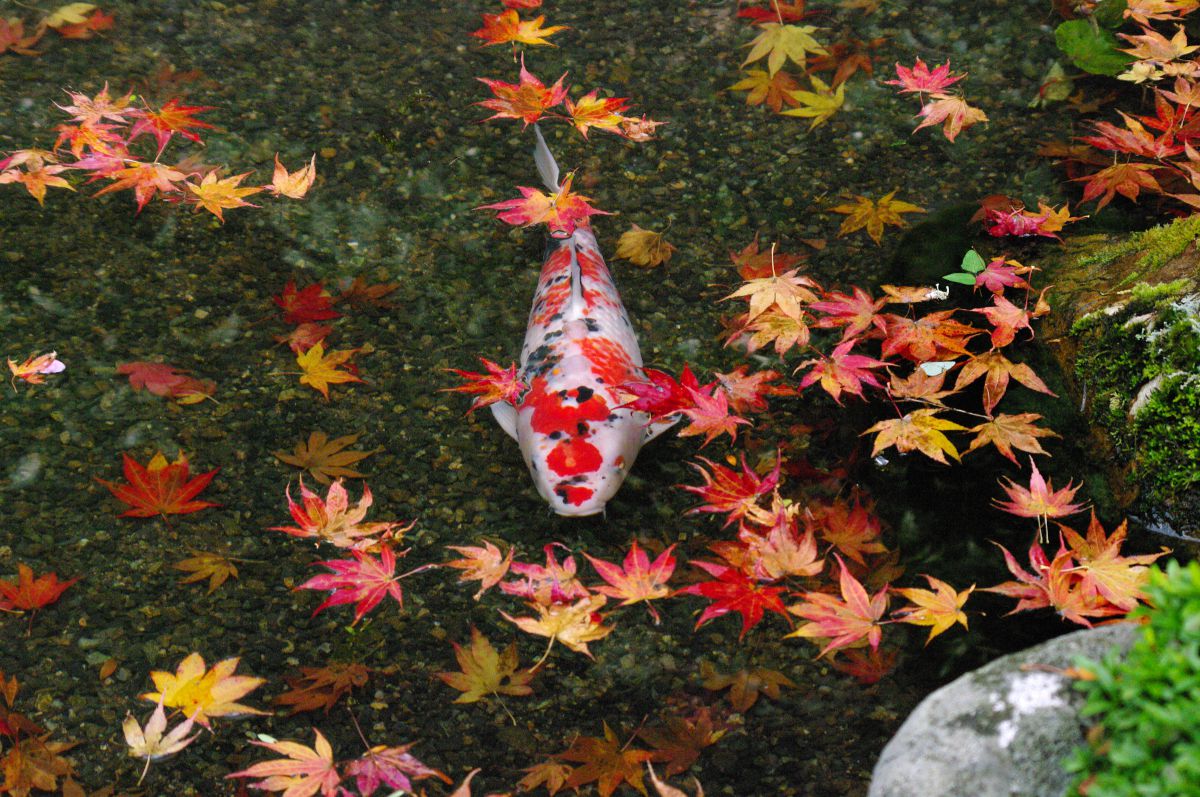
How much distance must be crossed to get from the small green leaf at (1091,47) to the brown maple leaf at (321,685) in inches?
142

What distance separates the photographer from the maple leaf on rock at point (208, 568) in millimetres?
2881

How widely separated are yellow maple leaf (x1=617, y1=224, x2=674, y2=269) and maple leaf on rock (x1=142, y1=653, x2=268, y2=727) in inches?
78.7

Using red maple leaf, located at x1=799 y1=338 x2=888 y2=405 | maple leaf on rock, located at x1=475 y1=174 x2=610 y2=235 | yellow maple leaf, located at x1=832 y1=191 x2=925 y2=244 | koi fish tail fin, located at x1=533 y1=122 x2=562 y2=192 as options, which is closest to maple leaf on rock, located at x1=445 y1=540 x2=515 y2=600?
red maple leaf, located at x1=799 y1=338 x2=888 y2=405

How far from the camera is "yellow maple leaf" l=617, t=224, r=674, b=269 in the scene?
3.77 metres

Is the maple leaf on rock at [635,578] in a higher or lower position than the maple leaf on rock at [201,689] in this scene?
higher

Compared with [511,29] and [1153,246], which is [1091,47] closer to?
[1153,246]

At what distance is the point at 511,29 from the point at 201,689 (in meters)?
3.00

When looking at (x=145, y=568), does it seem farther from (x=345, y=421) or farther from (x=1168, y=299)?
(x=1168, y=299)

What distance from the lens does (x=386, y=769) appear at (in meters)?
2.34

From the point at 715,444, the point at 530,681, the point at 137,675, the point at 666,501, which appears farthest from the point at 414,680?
the point at 715,444

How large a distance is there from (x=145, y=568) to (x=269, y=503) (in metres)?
0.39

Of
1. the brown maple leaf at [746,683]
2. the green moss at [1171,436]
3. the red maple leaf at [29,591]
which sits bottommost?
the red maple leaf at [29,591]

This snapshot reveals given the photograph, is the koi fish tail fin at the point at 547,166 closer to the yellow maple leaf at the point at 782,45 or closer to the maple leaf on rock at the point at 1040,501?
the yellow maple leaf at the point at 782,45

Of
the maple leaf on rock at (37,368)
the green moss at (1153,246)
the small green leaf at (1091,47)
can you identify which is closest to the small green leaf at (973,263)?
the green moss at (1153,246)
